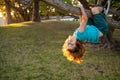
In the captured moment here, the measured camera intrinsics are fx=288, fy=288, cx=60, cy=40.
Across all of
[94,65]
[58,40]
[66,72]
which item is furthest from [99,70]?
[58,40]

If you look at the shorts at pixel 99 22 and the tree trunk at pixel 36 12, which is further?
the tree trunk at pixel 36 12

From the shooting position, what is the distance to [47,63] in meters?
11.3

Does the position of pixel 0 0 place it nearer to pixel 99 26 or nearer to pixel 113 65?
pixel 113 65

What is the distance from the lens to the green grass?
9977 millimetres

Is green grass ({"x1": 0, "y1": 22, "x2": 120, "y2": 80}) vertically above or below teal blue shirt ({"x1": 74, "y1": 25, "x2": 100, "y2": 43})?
below

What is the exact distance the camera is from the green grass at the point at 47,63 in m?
9.98

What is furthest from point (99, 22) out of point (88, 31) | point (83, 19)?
point (83, 19)

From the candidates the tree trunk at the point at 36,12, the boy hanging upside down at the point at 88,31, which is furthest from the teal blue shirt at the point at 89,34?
the tree trunk at the point at 36,12

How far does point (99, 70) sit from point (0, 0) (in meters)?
18.8

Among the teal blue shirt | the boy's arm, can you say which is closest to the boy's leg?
the teal blue shirt

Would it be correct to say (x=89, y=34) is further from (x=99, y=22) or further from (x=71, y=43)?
(x=71, y=43)

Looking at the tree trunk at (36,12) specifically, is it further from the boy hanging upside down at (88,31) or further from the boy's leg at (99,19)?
the boy's leg at (99,19)

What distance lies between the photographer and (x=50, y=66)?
35.9ft

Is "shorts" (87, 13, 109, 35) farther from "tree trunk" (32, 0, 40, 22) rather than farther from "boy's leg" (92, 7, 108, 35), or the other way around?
"tree trunk" (32, 0, 40, 22)
